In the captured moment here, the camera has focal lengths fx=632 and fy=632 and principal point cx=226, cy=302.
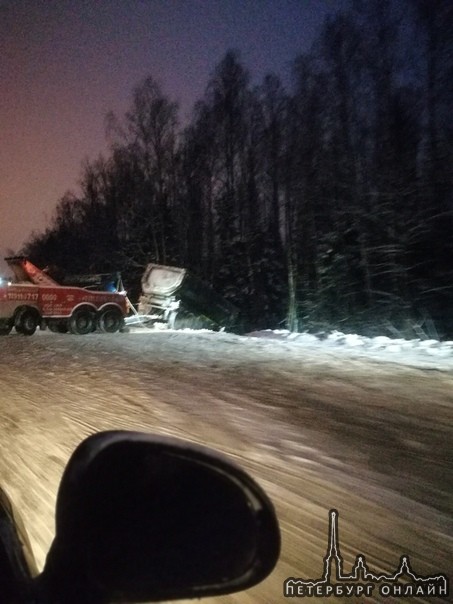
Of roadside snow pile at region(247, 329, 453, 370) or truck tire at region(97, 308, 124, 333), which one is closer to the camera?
roadside snow pile at region(247, 329, 453, 370)

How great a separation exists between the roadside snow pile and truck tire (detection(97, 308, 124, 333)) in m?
7.77

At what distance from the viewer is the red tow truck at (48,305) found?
2117 centimetres

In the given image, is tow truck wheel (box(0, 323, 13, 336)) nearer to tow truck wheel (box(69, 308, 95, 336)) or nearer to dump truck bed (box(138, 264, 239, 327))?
tow truck wheel (box(69, 308, 95, 336))

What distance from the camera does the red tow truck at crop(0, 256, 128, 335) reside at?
21.2m

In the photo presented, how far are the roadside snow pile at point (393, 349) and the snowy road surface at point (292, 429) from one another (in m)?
0.19

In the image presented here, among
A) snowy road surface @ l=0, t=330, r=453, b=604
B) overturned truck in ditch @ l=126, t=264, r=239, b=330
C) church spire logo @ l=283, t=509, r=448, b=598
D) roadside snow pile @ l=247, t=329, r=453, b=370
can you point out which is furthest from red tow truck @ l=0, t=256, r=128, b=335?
church spire logo @ l=283, t=509, r=448, b=598

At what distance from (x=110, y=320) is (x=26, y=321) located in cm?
364

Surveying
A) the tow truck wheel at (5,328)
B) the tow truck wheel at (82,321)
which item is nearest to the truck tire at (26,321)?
the tow truck wheel at (5,328)

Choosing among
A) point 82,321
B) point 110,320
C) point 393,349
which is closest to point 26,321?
point 82,321

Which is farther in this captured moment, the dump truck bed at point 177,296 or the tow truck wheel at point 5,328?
the dump truck bed at point 177,296

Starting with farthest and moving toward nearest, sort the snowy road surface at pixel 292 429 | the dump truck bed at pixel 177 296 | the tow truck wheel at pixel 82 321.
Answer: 1. the dump truck bed at pixel 177 296
2. the tow truck wheel at pixel 82 321
3. the snowy road surface at pixel 292 429

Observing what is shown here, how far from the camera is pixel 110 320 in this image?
2430 centimetres

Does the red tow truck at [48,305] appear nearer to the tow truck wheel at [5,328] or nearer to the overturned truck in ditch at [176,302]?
the tow truck wheel at [5,328]

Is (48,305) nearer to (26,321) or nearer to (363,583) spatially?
(26,321)
